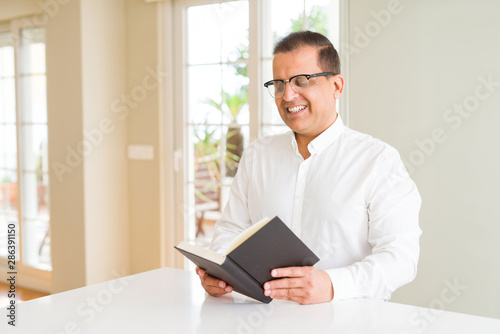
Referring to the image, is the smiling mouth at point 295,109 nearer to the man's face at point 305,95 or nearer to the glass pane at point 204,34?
the man's face at point 305,95

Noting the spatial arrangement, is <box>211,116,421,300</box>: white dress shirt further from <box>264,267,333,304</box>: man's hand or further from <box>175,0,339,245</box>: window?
<box>175,0,339,245</box>: window

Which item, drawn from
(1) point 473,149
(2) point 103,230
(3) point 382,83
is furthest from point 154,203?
(1) point 473,149

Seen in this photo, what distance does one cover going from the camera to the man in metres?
1.71

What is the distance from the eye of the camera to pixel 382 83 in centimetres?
326

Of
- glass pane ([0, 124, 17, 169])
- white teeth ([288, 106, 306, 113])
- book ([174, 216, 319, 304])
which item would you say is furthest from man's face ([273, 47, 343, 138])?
glass pane ([0, 124, 17, 169])

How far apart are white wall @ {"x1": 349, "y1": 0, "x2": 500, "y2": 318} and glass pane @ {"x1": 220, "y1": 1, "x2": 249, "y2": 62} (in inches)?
35.3

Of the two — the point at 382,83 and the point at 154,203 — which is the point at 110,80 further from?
the point at 382,83

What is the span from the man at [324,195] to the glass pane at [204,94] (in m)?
2.03

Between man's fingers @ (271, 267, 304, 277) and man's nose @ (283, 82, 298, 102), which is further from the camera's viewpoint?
man's nose @ (283, 82, 298, 102)

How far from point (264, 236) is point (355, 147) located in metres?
0.67

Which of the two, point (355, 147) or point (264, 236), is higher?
point (355, 147)

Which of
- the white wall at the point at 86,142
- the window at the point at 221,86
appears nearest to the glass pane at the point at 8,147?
the white wall at the point at 86,142

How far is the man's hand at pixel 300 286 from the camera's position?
1606 millimetres

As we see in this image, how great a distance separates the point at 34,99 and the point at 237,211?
11.9 ft
